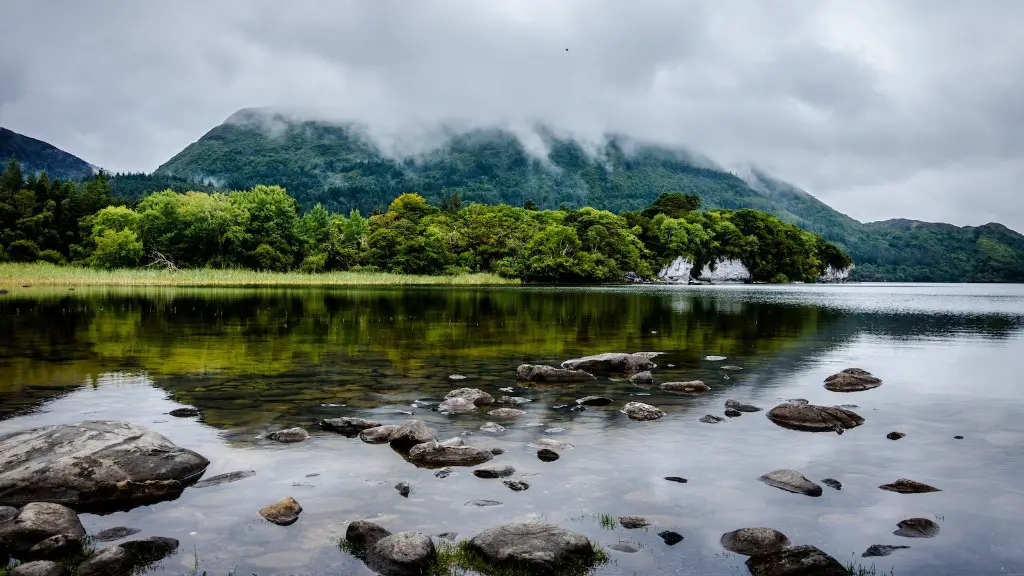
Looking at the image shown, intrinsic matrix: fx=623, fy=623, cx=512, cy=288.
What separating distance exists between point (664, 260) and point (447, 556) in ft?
588

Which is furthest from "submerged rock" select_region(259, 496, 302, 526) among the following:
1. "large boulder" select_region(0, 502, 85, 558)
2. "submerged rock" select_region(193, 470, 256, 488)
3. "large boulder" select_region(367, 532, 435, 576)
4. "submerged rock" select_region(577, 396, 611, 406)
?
"submerged rock" select_region(577, 396, 611, 406)

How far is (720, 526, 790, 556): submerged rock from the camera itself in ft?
28.7

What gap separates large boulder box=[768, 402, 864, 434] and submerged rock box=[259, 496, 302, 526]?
12.2 metres

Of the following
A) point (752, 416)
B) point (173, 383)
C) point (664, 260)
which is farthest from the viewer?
point (664, 260)

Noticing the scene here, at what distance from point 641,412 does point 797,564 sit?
853 centimetres

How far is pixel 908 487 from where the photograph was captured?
11.5m

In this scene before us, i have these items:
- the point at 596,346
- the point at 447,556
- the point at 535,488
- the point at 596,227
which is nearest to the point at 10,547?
the point at 447,556

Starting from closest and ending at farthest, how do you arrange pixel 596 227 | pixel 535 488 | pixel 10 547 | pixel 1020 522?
pixel 10 547, pixel 1020 522, pixel 535 488, pixel 596 227

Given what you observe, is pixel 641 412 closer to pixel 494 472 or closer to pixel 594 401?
pixel 594 401

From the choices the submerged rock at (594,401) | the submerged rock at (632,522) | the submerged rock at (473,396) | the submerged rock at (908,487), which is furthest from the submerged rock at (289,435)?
the submerged rock at (908,487)

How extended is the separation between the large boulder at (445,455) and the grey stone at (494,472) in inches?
21.3

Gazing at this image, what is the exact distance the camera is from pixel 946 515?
33.7 ft

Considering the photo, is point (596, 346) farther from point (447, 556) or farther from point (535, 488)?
point (447, 556)

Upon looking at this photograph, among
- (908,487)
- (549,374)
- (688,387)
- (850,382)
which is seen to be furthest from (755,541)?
(850,382)
